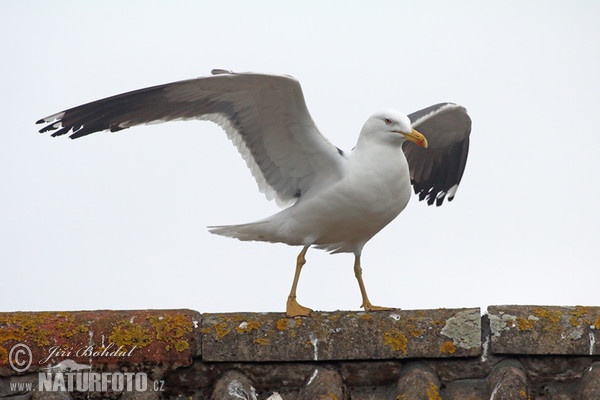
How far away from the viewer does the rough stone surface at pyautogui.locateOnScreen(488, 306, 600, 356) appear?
4.26 meters

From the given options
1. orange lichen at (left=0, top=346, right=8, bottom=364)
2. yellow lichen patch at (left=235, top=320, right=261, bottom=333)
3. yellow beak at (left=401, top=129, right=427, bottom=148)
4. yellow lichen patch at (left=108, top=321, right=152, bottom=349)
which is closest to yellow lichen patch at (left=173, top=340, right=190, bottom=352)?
yellow lichen patch at (left=108, top=321, right=152, bottom=349)

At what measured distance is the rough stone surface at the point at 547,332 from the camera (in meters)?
4.26

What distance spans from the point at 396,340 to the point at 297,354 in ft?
1.36

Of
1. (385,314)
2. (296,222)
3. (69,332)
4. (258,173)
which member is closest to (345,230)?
(296,222)

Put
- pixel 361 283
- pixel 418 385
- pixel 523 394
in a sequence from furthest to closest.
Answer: pixel 361 283, pixel 418 385, pixel 523 394

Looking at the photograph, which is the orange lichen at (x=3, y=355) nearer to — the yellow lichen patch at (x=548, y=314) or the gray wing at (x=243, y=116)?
the yellow lichen patch at (x=548, y=314)

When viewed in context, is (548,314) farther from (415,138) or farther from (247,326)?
(415,138)

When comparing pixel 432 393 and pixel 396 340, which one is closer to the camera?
pixel 432 393

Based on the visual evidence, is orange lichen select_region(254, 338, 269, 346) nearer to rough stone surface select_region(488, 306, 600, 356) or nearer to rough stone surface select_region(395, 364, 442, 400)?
rough stone surface select_region(395, 364, 442, 400)

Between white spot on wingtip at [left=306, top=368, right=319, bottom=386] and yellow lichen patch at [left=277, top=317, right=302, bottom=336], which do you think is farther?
yellow lichen patch at [left=277, top=317, right=302, bottom=336]

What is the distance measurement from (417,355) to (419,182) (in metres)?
4.32

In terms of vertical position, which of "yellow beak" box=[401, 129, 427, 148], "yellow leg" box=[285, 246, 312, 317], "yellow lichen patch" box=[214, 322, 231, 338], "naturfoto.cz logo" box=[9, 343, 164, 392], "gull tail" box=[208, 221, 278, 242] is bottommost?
"naturfoto.cz logo" box=[9, 343, 164, 392]

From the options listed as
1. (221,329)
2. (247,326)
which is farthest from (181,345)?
(247,326)

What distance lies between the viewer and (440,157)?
27.9 feet
